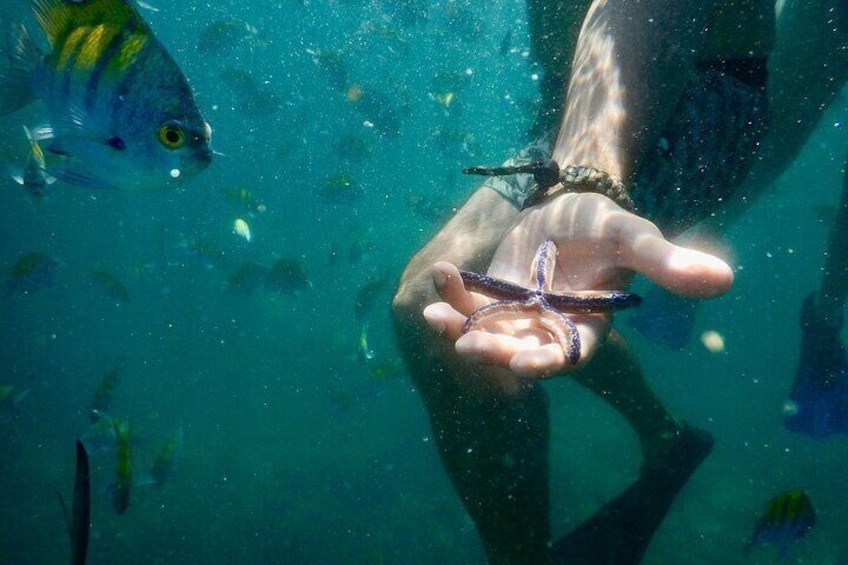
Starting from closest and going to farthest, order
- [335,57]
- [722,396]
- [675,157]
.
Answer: [675,157]
[335,57]
[722,396]

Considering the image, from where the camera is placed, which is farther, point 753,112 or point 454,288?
point 753,112

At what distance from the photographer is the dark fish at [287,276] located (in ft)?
30.0

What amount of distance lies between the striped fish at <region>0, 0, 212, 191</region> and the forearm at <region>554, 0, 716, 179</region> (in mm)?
1981

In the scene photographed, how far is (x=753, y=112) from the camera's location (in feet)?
8.73

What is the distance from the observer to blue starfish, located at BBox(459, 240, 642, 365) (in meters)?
1.59

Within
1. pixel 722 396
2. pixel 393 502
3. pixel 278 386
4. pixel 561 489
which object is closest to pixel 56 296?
pixel 278 386

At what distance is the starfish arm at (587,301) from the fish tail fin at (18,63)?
2.30 metres

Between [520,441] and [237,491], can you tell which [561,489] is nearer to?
[237,491]

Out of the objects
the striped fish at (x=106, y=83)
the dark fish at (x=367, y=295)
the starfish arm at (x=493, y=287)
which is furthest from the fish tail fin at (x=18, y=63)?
the dark fish at (x=367, y=295)

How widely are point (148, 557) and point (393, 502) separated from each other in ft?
15.7

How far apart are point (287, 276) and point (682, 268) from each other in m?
8.58

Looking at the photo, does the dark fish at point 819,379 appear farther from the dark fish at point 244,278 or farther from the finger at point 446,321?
the dark fish at point 244,278

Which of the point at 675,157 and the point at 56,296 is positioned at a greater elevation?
the point at 675,157

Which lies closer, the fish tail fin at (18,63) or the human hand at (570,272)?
the human hand at (570,272)
